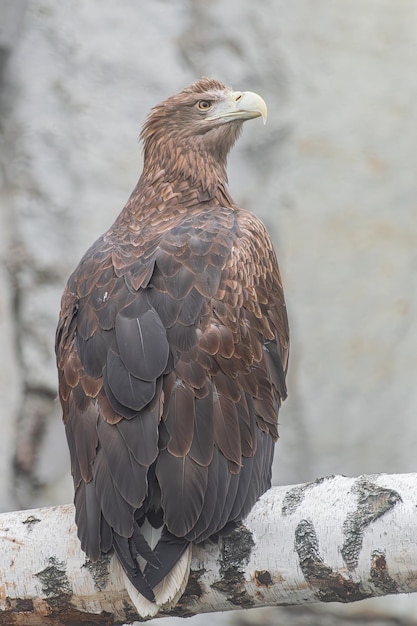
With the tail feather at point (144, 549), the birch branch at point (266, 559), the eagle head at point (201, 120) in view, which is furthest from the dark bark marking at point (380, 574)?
the eagle head at point (201, 120)

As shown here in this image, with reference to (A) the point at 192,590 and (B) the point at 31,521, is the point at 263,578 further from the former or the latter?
(B) the point at 31,521

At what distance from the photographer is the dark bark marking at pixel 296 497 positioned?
9.61ft

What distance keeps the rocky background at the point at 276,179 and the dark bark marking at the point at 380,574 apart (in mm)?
3276

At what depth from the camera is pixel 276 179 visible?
20.6 ft

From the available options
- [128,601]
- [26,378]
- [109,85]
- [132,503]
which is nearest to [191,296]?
[132,503]

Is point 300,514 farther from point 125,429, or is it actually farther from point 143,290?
point 143,290

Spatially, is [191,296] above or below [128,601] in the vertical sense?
above

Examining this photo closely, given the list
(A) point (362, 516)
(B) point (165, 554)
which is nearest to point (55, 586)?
(B) point (165, 554)

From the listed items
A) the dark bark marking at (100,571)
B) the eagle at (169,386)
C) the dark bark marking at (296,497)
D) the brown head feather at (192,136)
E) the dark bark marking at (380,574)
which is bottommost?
the dark bark marking at (380,574)

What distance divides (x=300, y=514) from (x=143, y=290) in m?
0.93

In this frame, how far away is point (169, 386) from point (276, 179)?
333 centimetres

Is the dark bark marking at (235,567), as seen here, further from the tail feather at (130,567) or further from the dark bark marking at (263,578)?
the tail feather at (130,567)

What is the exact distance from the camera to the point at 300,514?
289cm

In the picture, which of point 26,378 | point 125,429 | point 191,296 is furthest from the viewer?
point 26,378
